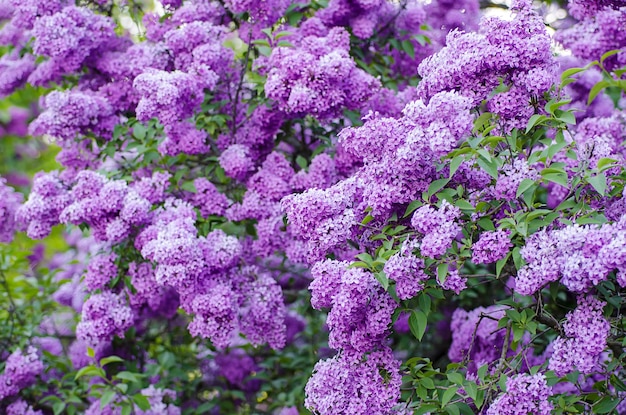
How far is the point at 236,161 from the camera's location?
3725 mm

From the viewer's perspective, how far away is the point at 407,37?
4.37 meters

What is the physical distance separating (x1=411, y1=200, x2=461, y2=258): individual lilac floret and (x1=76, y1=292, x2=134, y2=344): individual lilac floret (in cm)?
170

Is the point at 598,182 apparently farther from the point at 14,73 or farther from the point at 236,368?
the point at 14,73

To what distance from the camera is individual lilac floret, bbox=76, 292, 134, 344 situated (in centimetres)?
365

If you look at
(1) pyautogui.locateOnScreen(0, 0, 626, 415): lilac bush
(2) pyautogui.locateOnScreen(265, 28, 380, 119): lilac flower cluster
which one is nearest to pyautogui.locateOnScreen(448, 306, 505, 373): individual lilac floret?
(1) pyautogui.locateOnScreen(0, 0, 626, 415): lilac bush

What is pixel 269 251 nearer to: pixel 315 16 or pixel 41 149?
pixel 315 16

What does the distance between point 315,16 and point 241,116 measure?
0.66 metres

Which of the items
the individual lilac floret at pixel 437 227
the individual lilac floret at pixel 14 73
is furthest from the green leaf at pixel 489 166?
the individual lilac floret at pixel 14 73

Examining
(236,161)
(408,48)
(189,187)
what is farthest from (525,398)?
(408,48)

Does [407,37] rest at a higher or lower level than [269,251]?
higher

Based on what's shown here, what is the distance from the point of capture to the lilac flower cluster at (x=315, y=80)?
344 cm

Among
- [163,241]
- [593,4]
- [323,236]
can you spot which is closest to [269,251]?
[163,241]

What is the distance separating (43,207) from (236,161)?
2.96 feet

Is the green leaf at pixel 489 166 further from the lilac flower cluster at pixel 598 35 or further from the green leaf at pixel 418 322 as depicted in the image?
the lilac flower cluster at pixel 598 35
